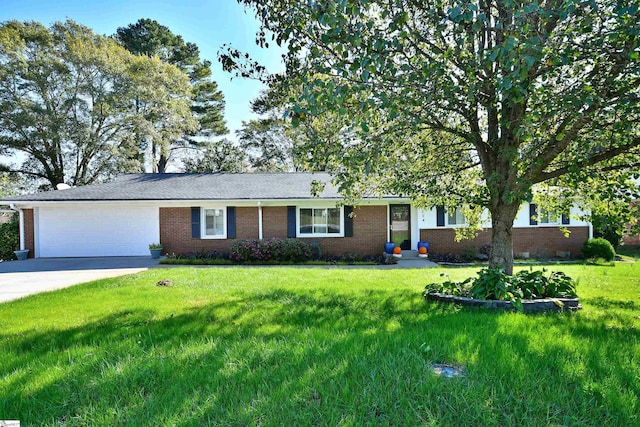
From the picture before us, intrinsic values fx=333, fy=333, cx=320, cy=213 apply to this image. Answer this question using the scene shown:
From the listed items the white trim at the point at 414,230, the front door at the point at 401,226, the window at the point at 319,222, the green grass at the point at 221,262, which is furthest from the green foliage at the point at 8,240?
the white trim at the point at 414,230

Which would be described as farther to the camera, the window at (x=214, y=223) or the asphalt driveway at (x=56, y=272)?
the window at (x=214, y=223)

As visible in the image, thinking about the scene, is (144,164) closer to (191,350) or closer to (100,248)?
(100,248)

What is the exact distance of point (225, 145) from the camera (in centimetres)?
2961

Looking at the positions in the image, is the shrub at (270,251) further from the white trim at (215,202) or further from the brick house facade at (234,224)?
the white trim at (215,202)

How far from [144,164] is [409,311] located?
27703 mm

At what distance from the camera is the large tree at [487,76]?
3.67 metres

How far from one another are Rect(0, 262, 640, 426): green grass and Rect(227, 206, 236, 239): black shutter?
8.52 meters

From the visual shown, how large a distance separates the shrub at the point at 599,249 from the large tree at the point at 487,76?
1006 centimetres

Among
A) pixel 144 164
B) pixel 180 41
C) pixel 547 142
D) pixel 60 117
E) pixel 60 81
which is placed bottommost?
pixel 547 142

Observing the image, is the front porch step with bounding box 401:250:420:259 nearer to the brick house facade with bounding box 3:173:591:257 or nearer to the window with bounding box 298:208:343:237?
the brick house facade with bounding box 3:173:591:257

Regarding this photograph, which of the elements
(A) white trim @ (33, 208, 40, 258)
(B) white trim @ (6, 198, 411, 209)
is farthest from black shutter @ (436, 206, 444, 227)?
(A) white trim @ (33, 208, 40, 258)

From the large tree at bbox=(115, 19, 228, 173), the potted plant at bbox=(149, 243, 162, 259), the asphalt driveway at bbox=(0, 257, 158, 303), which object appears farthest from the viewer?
the large tree at bbox=(115, 19, 228, 173)

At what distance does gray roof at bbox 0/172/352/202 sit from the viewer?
44.7ft

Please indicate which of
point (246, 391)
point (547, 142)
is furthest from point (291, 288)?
point (547, 142)
